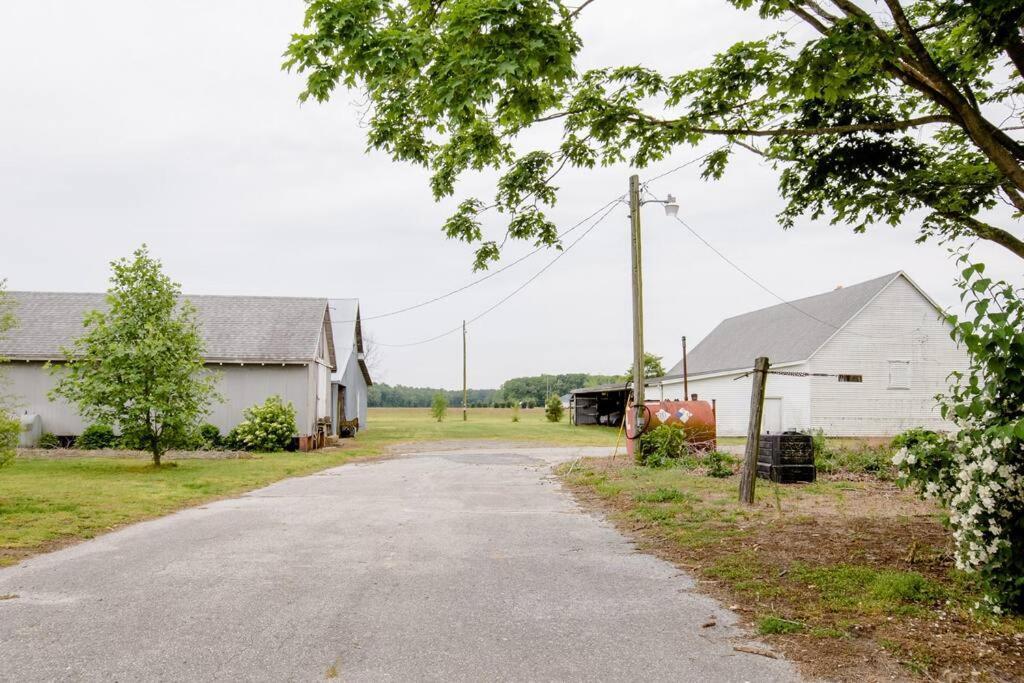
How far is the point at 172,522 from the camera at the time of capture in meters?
9.13

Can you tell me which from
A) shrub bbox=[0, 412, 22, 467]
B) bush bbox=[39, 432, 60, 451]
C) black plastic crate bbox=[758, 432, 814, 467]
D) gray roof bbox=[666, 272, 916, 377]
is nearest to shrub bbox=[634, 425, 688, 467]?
black plastic crate bbox=[758, 432, 814, 467]

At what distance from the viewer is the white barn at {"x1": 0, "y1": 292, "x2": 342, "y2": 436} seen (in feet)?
77.8

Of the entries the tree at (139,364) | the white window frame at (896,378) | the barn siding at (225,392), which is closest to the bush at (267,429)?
the barn siding at (225,392)

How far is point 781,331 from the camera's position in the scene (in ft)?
108

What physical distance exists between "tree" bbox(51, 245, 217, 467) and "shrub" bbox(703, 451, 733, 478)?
12.5 m

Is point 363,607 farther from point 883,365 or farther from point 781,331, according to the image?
point 781,331

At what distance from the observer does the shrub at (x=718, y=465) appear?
13.7 metres

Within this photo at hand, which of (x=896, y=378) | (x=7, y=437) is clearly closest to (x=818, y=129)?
(x=7, y=437)

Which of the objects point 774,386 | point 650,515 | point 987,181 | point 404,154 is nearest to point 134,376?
point 404,154

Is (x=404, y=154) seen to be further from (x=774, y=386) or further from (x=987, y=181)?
(x=774, y=386)

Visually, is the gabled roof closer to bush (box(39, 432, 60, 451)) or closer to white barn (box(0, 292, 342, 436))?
white barn (box(0, 292, 342, 436))

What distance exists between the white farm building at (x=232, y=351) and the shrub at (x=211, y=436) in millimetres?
626

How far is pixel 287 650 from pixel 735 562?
13.9 ft

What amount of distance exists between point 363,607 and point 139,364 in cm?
1377
